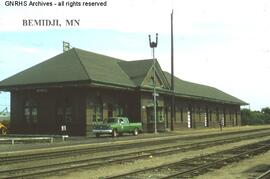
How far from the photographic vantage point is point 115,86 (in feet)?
157

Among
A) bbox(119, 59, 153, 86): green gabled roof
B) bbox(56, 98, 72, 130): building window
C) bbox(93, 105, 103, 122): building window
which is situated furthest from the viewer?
bbox(119, 59, 153, 86): green gabled roof

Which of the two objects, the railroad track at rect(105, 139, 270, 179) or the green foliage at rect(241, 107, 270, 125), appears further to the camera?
the green foliage at rect(241, 107, 270, 125)

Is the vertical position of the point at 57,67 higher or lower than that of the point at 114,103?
higher

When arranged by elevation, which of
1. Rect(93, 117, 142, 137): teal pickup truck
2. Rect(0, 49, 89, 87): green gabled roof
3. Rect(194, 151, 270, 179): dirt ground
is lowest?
Rect(194, 151, 270, 179): dirt ground

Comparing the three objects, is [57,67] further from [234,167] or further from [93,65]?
[234,167]

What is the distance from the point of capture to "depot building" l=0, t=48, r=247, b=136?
45406 mm

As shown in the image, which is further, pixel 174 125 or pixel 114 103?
pixel 174 125

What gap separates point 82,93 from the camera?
148ft

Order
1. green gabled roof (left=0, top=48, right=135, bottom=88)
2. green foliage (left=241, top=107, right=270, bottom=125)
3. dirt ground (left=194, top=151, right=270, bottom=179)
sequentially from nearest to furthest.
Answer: dirt ground (left=194, top=151, right=270, bottom=179) → green gabled roof (left=0, top=48, right=135, bottom=88) → green foliage (left=241, top=107, right=270, bottom=125)

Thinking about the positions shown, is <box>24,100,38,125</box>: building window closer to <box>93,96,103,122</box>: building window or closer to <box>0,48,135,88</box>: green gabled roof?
<box>0,48,135,88</box>: green gabled roof

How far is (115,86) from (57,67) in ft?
19.9

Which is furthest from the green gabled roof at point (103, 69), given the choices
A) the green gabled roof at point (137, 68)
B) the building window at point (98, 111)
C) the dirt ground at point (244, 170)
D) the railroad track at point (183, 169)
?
the dirt ground at point (244, 170)

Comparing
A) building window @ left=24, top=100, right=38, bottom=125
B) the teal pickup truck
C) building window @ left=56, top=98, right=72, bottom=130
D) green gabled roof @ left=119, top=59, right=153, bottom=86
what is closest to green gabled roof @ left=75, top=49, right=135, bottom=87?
green gabled roof @ left=119, top=59, right=153, bottom=86

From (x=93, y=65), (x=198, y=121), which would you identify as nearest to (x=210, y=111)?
(x=198, y=121)
